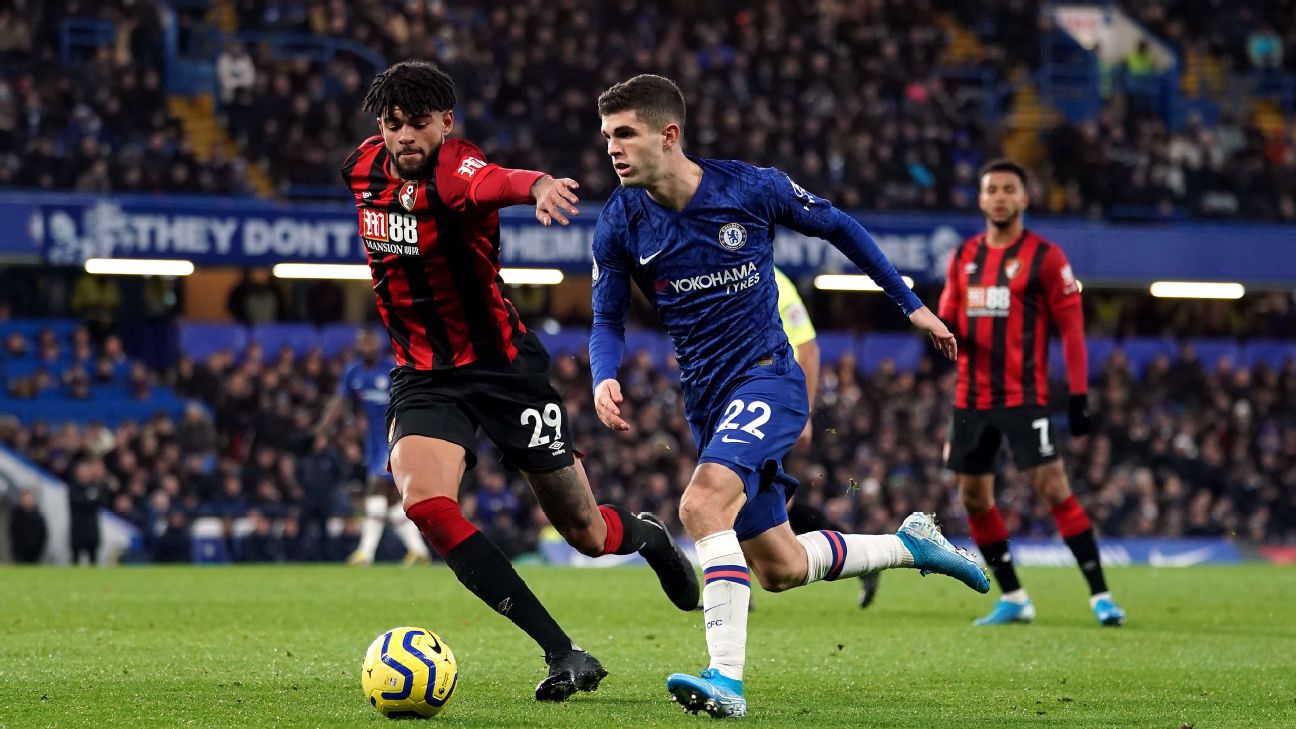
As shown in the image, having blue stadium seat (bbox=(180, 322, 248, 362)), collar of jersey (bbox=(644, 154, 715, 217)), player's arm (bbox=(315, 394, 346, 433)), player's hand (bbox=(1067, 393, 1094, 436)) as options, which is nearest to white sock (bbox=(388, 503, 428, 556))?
player's arm (bbox=(315, 394, 346, 433))

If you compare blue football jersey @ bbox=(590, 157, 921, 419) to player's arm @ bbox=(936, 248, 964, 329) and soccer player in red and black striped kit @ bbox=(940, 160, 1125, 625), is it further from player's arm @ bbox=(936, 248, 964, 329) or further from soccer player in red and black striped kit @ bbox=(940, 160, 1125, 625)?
player's arm @ bbox=(936, 248, 964, 329)

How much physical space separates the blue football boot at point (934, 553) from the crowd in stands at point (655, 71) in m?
16.7

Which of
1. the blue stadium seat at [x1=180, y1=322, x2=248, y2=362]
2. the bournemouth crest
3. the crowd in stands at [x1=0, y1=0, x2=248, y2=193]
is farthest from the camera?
the blue stadium seat at [x1=180, y1=322, x2=248, y2=362]

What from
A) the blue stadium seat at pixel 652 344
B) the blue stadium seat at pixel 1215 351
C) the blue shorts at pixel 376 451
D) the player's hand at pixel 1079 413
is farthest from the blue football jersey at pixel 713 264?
the blue stadium seat at pixel 1215 351

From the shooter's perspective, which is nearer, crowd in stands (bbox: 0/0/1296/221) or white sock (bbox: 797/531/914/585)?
white sock (bbox: 797/531/914/585)

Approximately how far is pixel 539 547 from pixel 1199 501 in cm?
905

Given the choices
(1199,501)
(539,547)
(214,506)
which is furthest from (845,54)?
(214,506)

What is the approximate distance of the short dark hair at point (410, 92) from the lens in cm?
629

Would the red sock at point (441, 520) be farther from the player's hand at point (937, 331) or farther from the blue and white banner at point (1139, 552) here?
the blue and white banner at point (1139, 552)

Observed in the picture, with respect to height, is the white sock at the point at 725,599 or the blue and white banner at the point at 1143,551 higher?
the white sock at the point at 725,599

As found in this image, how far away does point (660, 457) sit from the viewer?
21562 millimetres

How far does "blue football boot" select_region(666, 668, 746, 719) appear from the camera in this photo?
5.50 m

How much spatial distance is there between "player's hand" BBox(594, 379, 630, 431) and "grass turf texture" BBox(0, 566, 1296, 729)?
97 cm

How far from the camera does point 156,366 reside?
22938 mm
